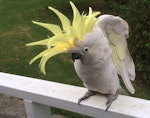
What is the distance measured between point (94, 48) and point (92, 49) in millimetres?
11

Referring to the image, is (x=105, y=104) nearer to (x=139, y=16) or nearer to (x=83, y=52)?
(x=83, y=52)

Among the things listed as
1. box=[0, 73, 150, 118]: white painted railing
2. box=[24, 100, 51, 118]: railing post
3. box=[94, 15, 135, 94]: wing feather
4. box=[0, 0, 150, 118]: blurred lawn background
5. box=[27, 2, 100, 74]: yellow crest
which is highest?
box=[27, 2, 100, 74]: yellow crest

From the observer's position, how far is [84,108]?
128 centimetres

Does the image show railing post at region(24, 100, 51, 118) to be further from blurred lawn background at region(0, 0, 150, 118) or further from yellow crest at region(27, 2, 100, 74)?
blurred lawn background at region(0, 0, 150, 118)

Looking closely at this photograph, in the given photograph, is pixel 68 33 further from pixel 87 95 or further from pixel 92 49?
pixel 87 95

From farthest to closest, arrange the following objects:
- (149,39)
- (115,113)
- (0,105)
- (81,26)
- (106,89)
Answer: (149,39) → (0,105) → (106,89) → (115,113) → (81,26)

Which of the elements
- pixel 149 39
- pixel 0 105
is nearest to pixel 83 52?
pixel 0 105

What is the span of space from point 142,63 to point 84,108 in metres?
2.22

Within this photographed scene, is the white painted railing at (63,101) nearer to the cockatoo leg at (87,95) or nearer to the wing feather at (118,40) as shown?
the cockatoo leg at (87,95)

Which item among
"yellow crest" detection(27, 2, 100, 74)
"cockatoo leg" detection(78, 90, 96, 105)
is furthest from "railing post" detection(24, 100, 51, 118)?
"yellow crest" detection(27, 2, 100, 74)

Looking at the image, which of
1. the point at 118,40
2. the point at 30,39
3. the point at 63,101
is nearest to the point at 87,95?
the point at 63,101

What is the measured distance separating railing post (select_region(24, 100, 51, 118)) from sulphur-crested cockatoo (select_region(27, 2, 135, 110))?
0.26 metres

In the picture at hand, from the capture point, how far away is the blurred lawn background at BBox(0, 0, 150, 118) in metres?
3.46

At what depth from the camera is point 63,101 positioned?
4.30 ft
